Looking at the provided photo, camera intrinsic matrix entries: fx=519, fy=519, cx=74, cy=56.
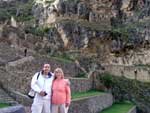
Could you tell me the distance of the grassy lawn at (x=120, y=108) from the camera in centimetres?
3237

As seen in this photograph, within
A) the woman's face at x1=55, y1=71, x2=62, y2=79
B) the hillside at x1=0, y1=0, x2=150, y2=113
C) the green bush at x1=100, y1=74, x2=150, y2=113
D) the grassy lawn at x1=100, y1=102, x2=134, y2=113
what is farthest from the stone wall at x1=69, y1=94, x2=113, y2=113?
the woman's face at x1=55, y1=71, x2=62, y2=79

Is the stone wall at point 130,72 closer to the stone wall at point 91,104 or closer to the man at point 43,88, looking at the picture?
the stone wall at point 91,104

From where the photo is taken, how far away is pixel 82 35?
48.7 m

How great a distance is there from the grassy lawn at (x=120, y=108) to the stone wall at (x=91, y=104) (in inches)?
16.9

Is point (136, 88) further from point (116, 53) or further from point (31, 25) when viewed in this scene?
point (31, 25)

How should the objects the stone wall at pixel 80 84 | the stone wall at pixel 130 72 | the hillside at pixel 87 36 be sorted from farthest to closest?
the stone wall at pixel 130 72 < the hillside at pixel 87 36 < the stone wall at pixel 80 84

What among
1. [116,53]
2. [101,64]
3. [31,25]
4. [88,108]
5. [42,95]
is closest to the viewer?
[42,95]

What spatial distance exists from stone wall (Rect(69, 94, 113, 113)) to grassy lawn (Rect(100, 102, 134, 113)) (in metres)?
0.43

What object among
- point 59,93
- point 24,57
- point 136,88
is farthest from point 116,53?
point 59,93

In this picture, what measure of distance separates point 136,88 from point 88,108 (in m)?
13.3

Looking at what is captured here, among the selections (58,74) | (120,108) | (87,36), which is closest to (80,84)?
(120,108)

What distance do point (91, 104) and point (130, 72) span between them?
51.1 feet

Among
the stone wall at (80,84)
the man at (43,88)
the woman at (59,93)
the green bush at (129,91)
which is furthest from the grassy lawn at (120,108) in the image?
the man at (43,88)

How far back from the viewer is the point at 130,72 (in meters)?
44.7
